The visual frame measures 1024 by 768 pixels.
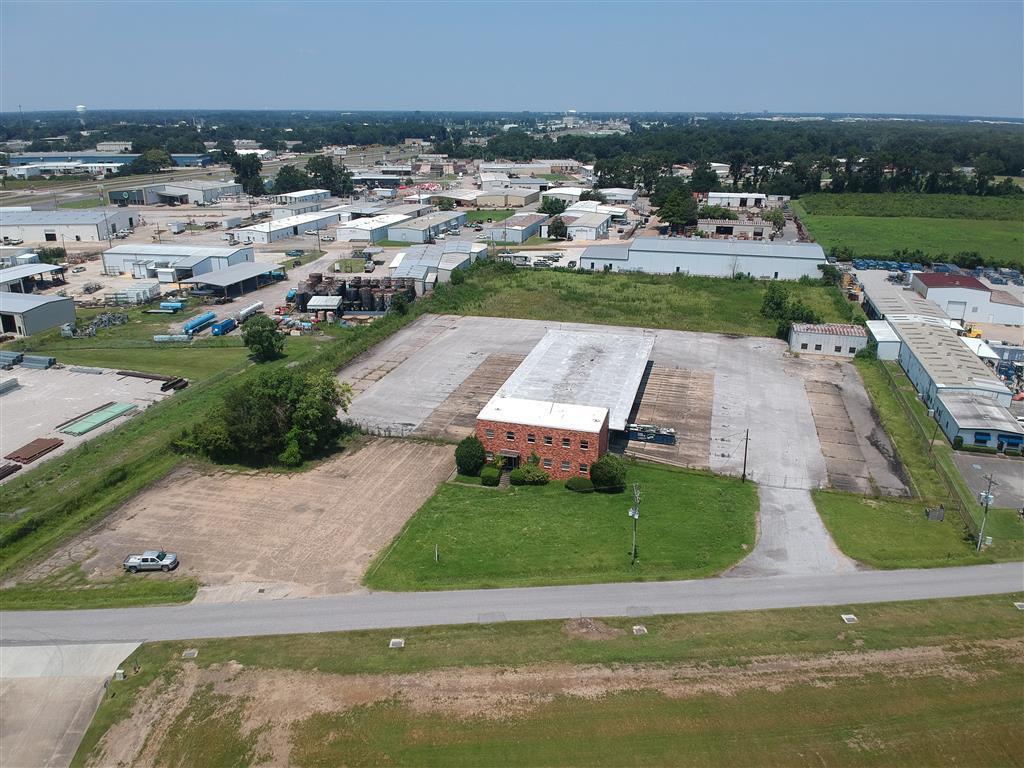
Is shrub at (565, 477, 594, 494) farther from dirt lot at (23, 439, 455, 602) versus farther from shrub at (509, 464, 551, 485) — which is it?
dirt lot at (23, 439, 455, 602)

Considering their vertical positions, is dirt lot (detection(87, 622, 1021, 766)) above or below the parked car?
below

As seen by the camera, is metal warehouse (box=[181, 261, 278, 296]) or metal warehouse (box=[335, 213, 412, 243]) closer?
metal warehouse (box=[181, 261, 278, 296])

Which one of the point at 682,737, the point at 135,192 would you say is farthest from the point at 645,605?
the point at 135,192

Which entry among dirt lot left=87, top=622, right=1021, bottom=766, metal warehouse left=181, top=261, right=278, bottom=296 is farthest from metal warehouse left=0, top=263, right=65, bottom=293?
dirt lot left=87, top=622, right=1021, bottom=766

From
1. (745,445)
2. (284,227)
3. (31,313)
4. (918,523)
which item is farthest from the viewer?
(284,227)

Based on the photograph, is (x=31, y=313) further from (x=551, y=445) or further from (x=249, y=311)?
(x=551, y=445)

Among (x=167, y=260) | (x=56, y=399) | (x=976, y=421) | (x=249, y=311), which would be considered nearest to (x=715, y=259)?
(x=976, y=421)

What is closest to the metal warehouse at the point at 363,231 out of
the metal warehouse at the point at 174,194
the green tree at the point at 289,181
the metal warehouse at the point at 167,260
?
the metal warehouse at the point at 167,260

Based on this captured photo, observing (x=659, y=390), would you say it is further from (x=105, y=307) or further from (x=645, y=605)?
(x=105, y=307)
